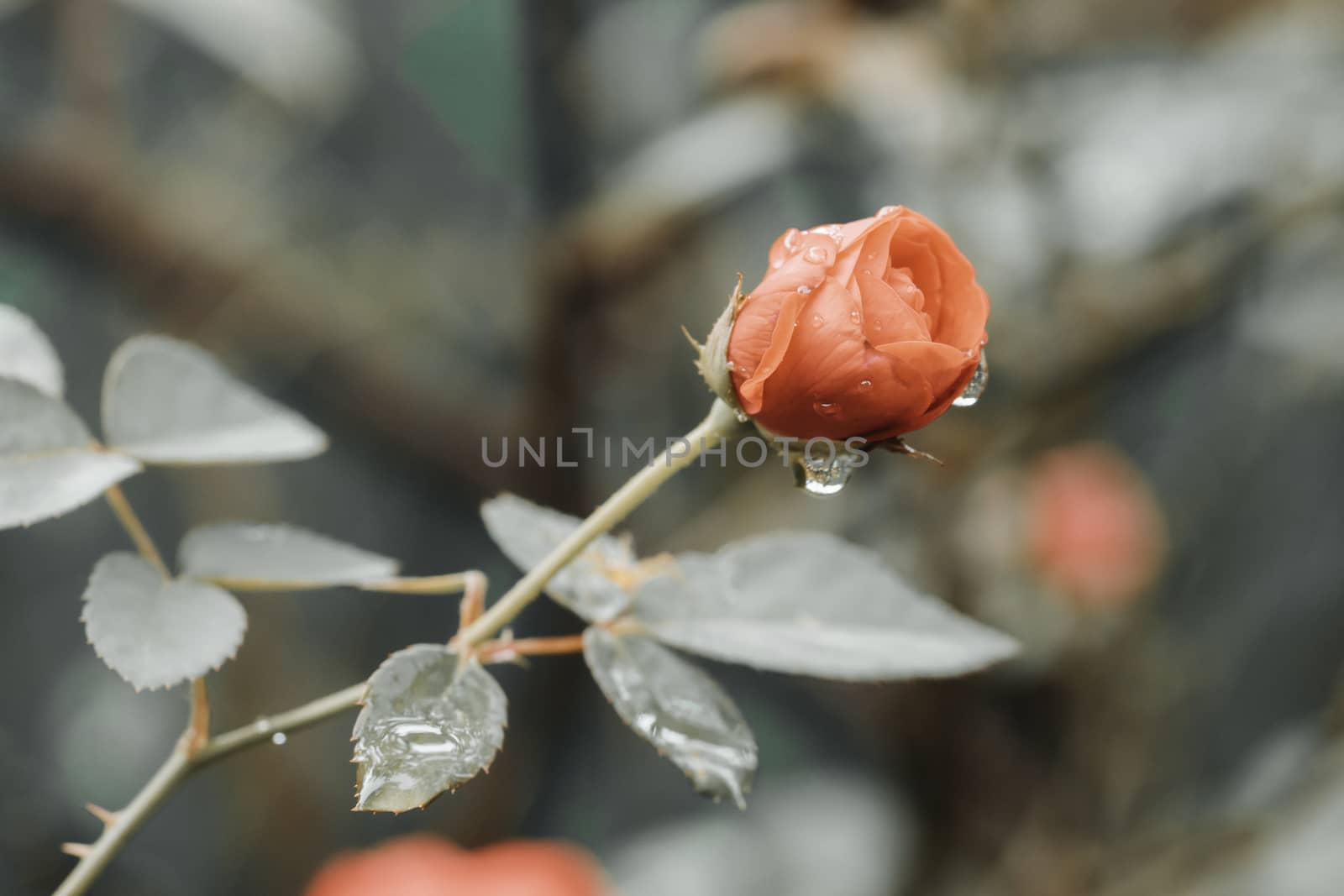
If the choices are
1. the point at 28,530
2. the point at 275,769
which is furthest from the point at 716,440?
the point at 28,530

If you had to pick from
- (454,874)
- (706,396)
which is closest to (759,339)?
(454,874)

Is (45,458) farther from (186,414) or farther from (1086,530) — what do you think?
(1086,530)

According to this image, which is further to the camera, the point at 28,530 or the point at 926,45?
the point at 28,530

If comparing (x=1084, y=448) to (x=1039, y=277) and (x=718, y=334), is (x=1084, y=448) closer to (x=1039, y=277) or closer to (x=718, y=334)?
(x=1039, y=277)

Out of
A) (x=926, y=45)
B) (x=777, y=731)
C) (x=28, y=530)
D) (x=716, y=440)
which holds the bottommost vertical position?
(x=777, y=731)

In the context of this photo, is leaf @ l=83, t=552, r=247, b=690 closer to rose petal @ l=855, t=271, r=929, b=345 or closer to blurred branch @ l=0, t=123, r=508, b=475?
rose petal @ l=855, t=271, r=929, b=345

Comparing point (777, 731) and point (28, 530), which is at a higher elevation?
point (28, 530)

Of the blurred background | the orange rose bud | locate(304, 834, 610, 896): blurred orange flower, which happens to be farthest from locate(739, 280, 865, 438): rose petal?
the blurred background
